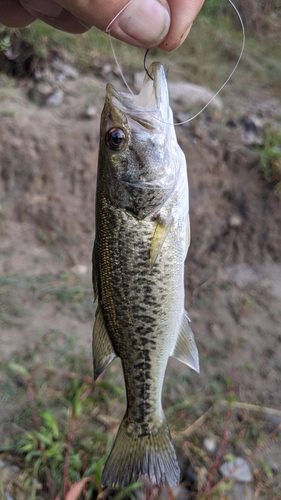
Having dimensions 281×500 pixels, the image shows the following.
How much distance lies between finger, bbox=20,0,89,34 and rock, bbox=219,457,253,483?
2.75 m

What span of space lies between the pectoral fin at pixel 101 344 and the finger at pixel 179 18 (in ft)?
3.68

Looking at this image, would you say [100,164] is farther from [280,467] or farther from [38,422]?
[280,467]

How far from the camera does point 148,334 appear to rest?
1640 millimetres

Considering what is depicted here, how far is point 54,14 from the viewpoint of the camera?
1.91 meters

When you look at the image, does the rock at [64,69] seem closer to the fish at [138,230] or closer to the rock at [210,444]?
the fish at [138,230]

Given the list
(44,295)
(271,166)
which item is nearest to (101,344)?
(44,295)

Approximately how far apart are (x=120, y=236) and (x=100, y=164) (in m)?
0.31

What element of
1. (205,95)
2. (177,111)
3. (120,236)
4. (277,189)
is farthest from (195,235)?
(120,236)


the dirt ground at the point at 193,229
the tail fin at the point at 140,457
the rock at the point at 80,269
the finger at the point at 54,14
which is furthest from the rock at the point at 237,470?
the finger at the point at 54,14

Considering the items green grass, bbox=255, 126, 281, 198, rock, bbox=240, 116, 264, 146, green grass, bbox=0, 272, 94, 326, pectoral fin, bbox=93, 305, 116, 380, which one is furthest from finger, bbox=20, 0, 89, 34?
rock, bbox=240, 116, 264, 146

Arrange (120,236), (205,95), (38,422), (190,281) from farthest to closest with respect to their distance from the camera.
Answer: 1. (205,95)
2. (190,281)
3. (38,422)
4. (120,236)

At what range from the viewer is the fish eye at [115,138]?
149cm

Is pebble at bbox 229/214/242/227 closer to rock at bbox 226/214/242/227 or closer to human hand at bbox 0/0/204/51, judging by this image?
rock at bbox 226/214/242/227

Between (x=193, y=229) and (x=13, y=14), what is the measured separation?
2.69 meters
